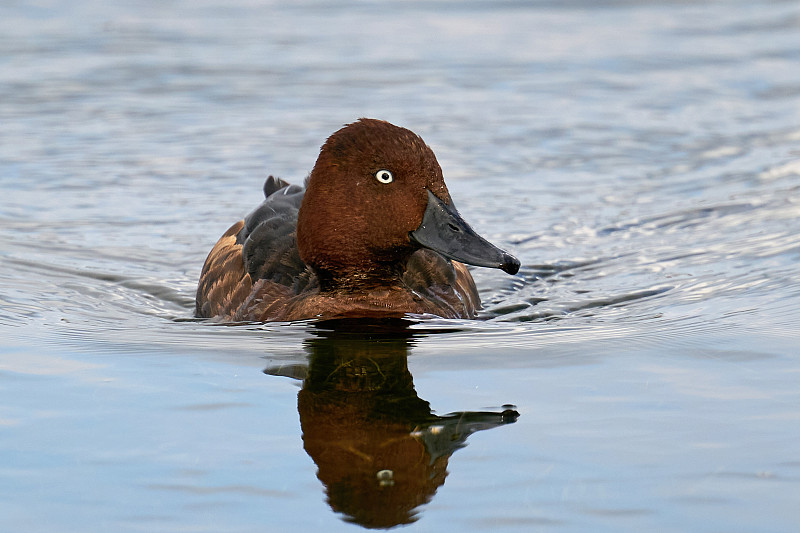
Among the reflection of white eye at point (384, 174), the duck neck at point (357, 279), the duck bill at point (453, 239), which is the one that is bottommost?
the duck neck at point (357, 279)

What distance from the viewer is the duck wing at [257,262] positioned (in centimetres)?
710

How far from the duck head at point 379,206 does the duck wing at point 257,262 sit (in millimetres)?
408

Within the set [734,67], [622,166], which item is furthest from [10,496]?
[734,67]

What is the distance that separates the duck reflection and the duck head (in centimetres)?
67

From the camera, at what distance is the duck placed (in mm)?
6430

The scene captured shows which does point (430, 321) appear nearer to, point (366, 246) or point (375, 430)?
point (366, 246)

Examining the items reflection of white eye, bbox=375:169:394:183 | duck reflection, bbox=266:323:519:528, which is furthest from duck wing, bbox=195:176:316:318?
duck reflection, bbox=266:323:519:528

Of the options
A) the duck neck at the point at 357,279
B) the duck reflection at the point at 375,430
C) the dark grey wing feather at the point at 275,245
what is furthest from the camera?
the dark grey wing feather at the point at 275,245

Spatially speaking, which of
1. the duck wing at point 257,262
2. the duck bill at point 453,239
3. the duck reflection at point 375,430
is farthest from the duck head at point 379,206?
the duck reflection at point 375,430

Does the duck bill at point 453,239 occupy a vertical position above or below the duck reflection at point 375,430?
above

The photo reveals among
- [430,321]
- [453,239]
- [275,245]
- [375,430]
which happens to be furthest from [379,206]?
[375,430]

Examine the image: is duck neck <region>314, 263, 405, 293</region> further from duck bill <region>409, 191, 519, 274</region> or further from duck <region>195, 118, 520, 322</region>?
duck bill <region>409, 191, 519, 274</region>

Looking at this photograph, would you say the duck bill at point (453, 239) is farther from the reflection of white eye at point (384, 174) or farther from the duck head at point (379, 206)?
the reflection of white eye at point (384, 174)

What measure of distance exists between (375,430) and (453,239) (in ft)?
6.15
